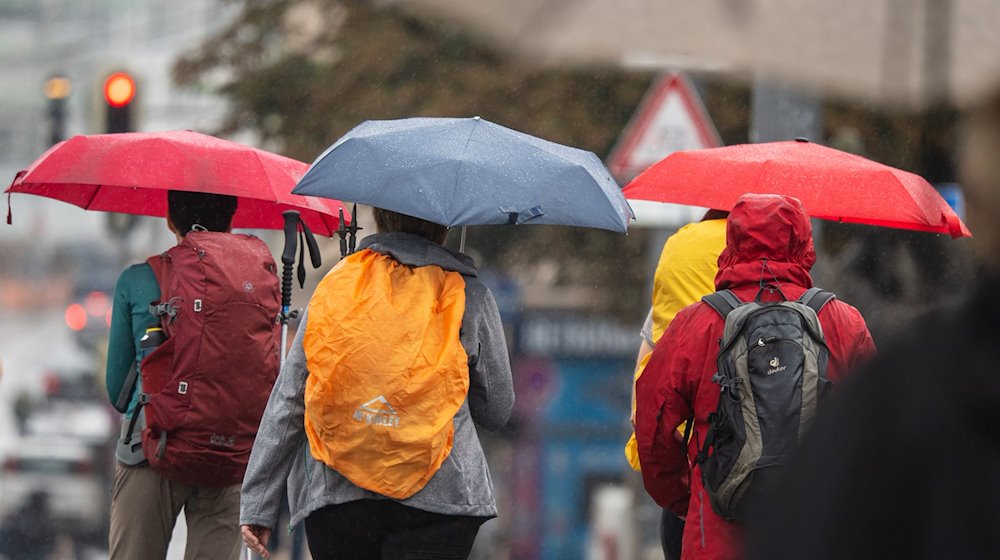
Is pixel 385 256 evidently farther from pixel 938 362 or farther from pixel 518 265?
pixel 518 265

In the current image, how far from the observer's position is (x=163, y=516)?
565 centimetres

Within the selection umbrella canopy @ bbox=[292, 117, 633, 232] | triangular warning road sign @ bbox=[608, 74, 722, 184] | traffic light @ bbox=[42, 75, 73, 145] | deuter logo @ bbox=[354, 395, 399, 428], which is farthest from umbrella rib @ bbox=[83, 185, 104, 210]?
traffic light @ bbox=[42, 75, 73, 145]

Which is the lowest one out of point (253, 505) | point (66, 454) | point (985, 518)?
point (66, 454)

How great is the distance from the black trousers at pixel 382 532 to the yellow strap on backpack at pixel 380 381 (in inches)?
Answer: 4.3

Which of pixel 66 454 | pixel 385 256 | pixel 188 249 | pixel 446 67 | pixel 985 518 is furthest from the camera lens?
pixel 66 454

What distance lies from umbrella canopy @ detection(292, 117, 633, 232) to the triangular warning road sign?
4795mm

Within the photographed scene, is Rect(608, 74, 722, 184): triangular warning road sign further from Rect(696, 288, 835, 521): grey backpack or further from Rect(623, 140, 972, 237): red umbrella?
Rect(696, 288, 835, 521): grey backpack

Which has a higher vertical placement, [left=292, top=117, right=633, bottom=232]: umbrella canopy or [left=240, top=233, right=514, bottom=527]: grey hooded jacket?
[left=292, top=117, right=633, bottom=232]: umbrella canopy

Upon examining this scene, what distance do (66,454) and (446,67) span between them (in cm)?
593

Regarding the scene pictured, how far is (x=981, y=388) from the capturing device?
1641mm

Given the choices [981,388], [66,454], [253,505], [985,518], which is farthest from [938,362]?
[66,454]

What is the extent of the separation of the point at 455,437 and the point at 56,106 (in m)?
11.9

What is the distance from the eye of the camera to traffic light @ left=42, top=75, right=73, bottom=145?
50.6 feet

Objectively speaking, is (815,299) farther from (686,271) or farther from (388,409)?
(388,409)
